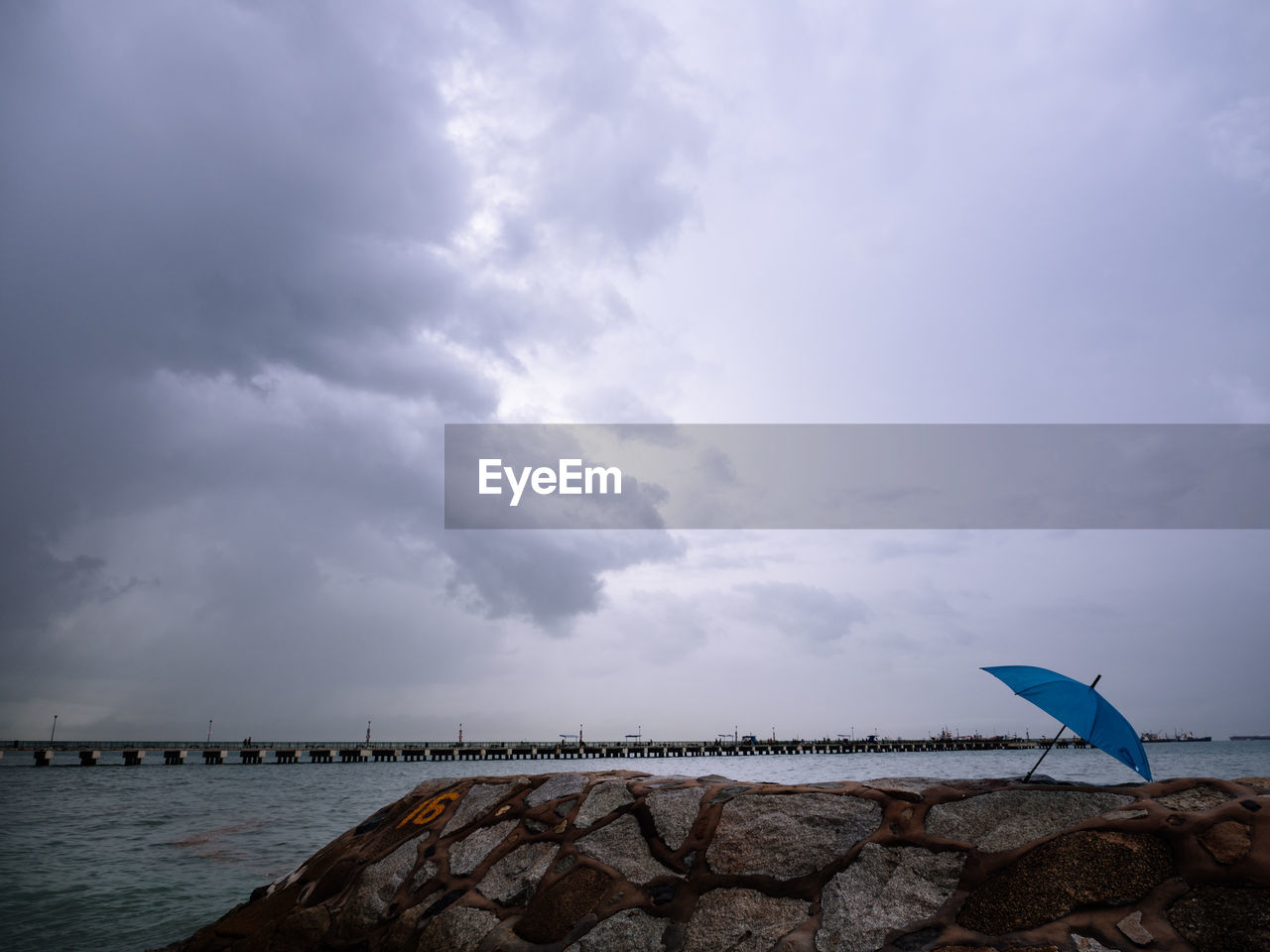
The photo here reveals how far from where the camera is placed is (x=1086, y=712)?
434 cm

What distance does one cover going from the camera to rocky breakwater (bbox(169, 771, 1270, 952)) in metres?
3.47

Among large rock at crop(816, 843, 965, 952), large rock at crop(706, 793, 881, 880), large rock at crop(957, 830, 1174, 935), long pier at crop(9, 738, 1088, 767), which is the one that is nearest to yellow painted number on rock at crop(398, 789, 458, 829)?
large rock at crop(706, 793, 881, 880)

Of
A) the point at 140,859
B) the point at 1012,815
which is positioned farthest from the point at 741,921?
the point at 140,859

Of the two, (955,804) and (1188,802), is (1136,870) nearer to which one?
(1188,802)

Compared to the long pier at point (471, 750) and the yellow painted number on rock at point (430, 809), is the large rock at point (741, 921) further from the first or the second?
the long pier at point (471, 750)

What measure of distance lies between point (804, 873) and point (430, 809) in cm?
411

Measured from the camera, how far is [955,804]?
4.54 metres

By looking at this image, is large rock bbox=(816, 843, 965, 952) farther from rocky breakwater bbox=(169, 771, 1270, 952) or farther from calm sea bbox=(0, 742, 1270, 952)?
calm sea bbox=(0, 742, 1270, 952)

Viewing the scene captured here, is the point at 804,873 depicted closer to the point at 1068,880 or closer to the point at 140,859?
the point at 1068,880

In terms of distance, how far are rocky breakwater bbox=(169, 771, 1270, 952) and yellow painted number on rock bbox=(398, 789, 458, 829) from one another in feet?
0.76

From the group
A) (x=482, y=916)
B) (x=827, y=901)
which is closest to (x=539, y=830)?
(x=482, y=916)

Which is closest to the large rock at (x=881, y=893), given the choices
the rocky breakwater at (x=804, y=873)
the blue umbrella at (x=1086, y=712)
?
the rocky breakwater at (x=804, y=873)

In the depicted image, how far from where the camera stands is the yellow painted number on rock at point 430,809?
6.92m

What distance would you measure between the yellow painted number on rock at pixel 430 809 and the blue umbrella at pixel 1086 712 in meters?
5.13
